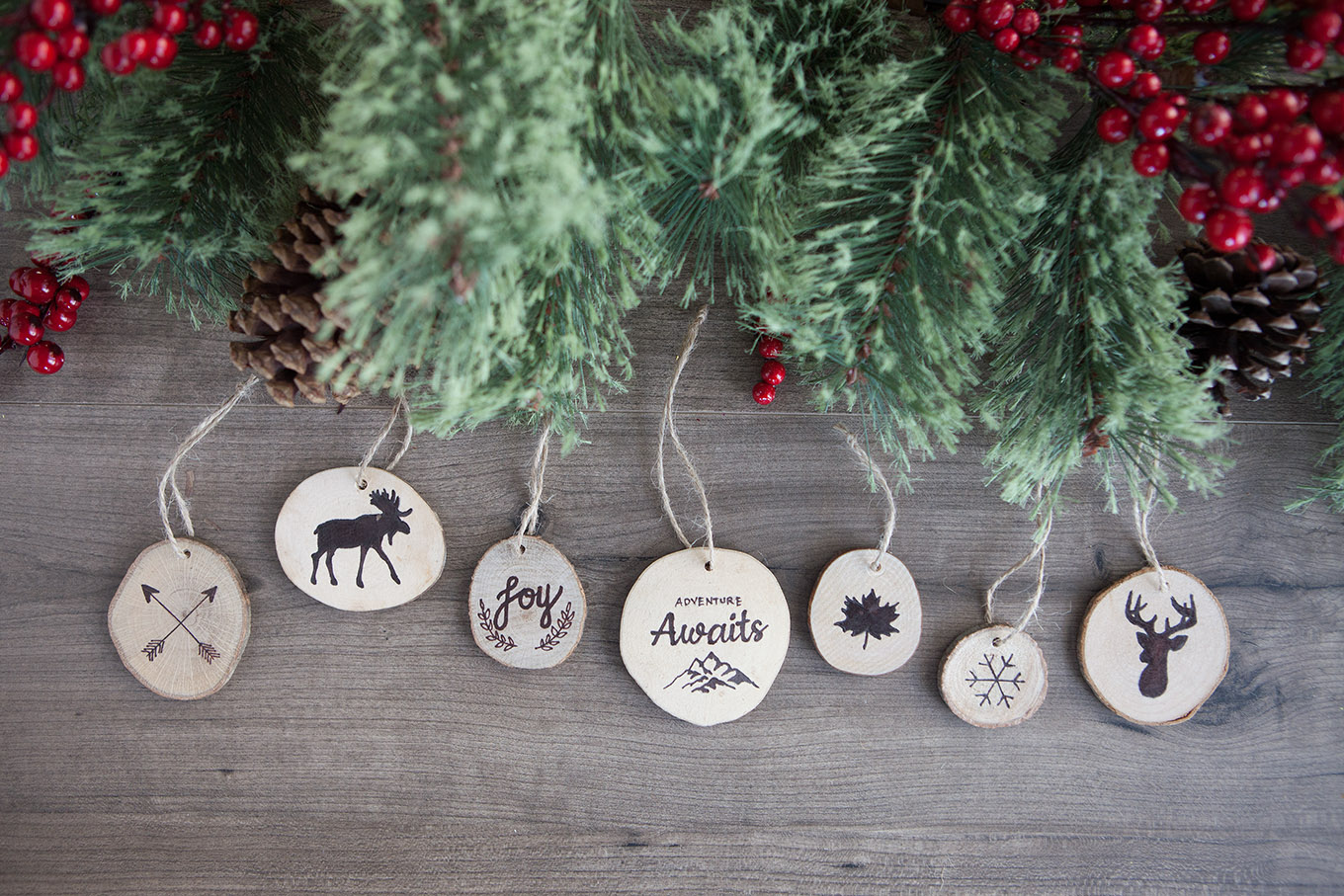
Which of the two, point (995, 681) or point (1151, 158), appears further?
point (995, 681)

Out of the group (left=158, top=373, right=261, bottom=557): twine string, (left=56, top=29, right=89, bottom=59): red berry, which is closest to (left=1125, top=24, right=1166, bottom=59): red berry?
(left=56, top=29, right=89, bottom=59): red berry

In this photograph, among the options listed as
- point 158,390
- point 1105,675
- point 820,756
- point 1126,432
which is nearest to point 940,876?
point 820,756

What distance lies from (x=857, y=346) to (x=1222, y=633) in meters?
0.59

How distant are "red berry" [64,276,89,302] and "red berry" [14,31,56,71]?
0.34 meters

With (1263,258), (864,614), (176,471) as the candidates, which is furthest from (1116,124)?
(176,471)

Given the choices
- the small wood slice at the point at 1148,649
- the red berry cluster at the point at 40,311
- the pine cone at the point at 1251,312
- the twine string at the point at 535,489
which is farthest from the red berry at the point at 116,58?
the small wood slice at the point at 1148,649

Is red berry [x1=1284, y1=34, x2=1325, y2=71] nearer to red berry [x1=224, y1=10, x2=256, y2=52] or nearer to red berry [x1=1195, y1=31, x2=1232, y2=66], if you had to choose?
red berry [x1=1195, y1=31, x2=1232, y2=66]

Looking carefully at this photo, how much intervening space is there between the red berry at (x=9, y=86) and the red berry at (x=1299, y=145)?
0.84 metres

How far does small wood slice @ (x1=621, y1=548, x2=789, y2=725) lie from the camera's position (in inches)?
32.4

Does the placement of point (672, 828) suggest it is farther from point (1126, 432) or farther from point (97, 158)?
point (97, 158)

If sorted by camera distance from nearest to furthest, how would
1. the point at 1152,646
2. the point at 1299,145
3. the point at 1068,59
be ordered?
the point at 1299,145, the point at 1068,59, the point at 1152,646

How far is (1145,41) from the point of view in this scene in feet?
1.89

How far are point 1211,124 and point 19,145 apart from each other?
837 millimetres

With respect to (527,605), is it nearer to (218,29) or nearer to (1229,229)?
(218,29)
